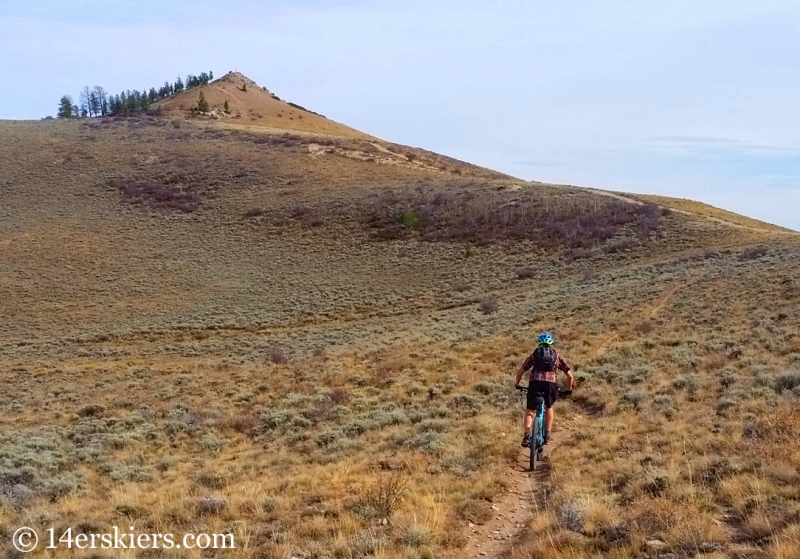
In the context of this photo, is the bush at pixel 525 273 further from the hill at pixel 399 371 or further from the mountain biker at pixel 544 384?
the mountain biker at pixel 544 384

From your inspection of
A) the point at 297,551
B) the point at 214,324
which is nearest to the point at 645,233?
the point at 214,324

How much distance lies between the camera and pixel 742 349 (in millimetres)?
13500

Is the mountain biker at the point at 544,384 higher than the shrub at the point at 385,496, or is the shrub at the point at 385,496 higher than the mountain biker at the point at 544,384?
the mountain biker at the point at 544,384

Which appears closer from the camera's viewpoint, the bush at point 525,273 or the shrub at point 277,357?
the shrub at point 277,357

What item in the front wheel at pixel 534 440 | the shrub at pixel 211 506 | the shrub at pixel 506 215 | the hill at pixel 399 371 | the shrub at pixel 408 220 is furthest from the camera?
the shrub at pixel 408 220

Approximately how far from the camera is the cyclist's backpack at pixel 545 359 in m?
8.47

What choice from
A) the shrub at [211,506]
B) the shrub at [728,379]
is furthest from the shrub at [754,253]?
the shrub at [211,506]

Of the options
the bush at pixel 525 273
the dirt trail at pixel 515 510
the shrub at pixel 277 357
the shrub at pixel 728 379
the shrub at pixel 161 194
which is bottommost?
the shrub at pixel 277 357

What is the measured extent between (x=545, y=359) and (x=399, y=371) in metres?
8.61

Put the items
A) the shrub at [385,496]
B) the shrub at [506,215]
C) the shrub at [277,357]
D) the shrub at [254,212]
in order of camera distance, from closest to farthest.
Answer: the shrub at [385,496]
the shrub at [277,357]
the shrub at [506,215]
the shrub at [254,212]

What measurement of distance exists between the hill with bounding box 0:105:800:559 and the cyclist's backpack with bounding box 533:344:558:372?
1.27 meters

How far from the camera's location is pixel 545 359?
8469mm

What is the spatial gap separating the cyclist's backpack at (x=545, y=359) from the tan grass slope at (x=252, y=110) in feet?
307

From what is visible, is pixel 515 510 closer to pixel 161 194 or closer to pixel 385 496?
pixel 385 496
